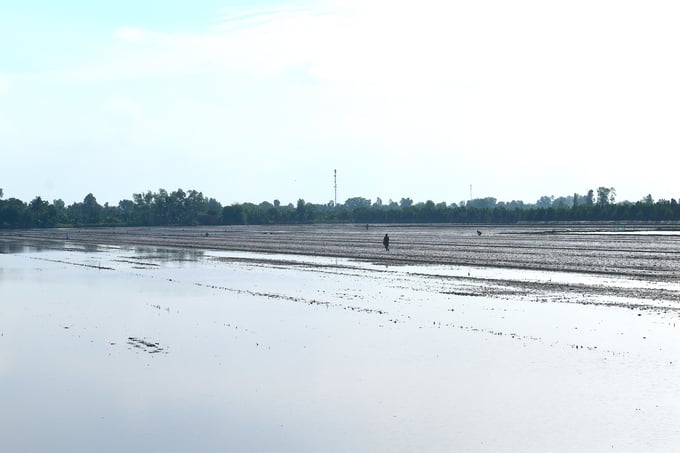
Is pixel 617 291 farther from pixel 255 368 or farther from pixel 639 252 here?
pixel 639 252

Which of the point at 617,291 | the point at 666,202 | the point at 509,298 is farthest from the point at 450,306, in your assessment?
the point at 666,202

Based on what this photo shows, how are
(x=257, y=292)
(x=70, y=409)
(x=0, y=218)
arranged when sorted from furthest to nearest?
(x=0, y=218) → (x=257, y=292) → (x=70, y=409)

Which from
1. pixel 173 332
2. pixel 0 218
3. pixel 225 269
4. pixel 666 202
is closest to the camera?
pixel 173 332

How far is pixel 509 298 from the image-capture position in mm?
34906

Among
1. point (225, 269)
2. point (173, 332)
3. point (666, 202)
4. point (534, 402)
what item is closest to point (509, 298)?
point (173, 332)

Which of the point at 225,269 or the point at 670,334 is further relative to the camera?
the point at 225,269

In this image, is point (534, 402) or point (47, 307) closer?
point (534, 402)

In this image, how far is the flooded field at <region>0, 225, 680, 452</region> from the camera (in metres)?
15.9

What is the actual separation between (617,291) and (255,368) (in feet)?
67.2

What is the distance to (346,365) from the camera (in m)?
21.8

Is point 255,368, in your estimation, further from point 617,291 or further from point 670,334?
point 617,291

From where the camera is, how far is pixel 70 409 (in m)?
17.8

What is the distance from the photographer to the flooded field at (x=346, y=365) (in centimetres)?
1586

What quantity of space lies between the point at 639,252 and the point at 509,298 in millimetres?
29566
